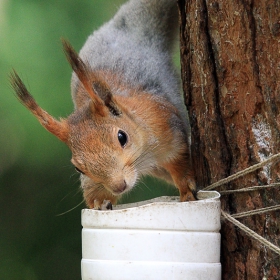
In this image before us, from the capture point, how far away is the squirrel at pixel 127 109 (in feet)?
4.38

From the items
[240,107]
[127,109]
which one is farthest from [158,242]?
[127,109]

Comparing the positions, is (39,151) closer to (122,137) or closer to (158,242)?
(122,137)

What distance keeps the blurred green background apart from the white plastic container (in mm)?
677

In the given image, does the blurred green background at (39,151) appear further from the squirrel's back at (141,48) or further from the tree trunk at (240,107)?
the tree trunk at (240,107)

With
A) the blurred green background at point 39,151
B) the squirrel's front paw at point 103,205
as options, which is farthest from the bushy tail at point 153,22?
the squirrel's front paw at point 103,205

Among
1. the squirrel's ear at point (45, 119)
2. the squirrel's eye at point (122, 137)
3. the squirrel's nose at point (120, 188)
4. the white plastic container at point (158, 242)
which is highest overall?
the squirrel's ear at point (45, 119)

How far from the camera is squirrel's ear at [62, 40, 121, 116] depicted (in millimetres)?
1299

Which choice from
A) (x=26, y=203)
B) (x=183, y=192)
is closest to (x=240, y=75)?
(x=183, y=192)

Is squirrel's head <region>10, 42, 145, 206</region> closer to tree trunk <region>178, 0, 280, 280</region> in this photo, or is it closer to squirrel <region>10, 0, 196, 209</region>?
squirrel <region>10, 0, 196, 209</region>

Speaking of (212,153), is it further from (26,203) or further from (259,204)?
(26,203)

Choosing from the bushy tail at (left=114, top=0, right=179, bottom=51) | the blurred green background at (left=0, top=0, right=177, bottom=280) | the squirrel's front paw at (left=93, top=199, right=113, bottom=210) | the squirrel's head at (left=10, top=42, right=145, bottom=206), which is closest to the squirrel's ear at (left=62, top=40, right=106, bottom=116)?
the squirrel's head at (left=10, top=42, right=145, bottom=206)

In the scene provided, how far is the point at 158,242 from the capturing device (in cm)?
100

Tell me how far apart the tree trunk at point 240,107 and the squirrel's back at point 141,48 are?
17.4 inches

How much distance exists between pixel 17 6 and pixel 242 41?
39.5 inches
